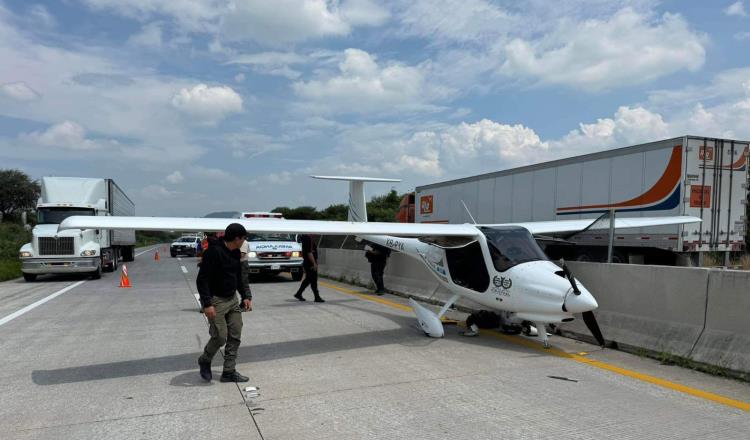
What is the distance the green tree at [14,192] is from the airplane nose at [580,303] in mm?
73847

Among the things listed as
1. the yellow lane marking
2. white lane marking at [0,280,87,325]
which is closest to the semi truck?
white lane marking at [0,280,87,325]

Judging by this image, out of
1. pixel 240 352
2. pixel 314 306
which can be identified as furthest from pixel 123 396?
pixel 314 306

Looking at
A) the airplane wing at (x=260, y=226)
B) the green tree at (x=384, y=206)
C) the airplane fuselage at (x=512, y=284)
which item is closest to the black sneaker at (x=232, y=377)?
the airplane wing at (x=260, y=226)

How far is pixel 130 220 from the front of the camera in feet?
19.8

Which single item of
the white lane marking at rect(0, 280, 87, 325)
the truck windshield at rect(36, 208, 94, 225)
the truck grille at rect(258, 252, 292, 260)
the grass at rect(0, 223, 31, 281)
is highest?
the truck windshield at rect(36, 208, 94, 225)

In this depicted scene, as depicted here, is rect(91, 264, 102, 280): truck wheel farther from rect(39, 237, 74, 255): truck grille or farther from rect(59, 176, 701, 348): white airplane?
rect(59, 176, 701, 348): white airplane

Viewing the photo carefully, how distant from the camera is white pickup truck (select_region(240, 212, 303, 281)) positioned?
55.8 feet

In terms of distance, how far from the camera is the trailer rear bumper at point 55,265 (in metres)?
17.3

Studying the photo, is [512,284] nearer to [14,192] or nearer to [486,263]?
[486,263]

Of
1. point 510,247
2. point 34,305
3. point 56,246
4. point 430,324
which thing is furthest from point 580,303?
point 56,246

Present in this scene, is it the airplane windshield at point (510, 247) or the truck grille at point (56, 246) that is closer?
the airplane windshield at point (510, 247)

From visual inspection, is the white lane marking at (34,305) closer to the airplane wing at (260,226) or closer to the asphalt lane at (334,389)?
the asphalt lane at (334,389)

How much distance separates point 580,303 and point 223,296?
4415 mm

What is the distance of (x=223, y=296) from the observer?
18.2ft
